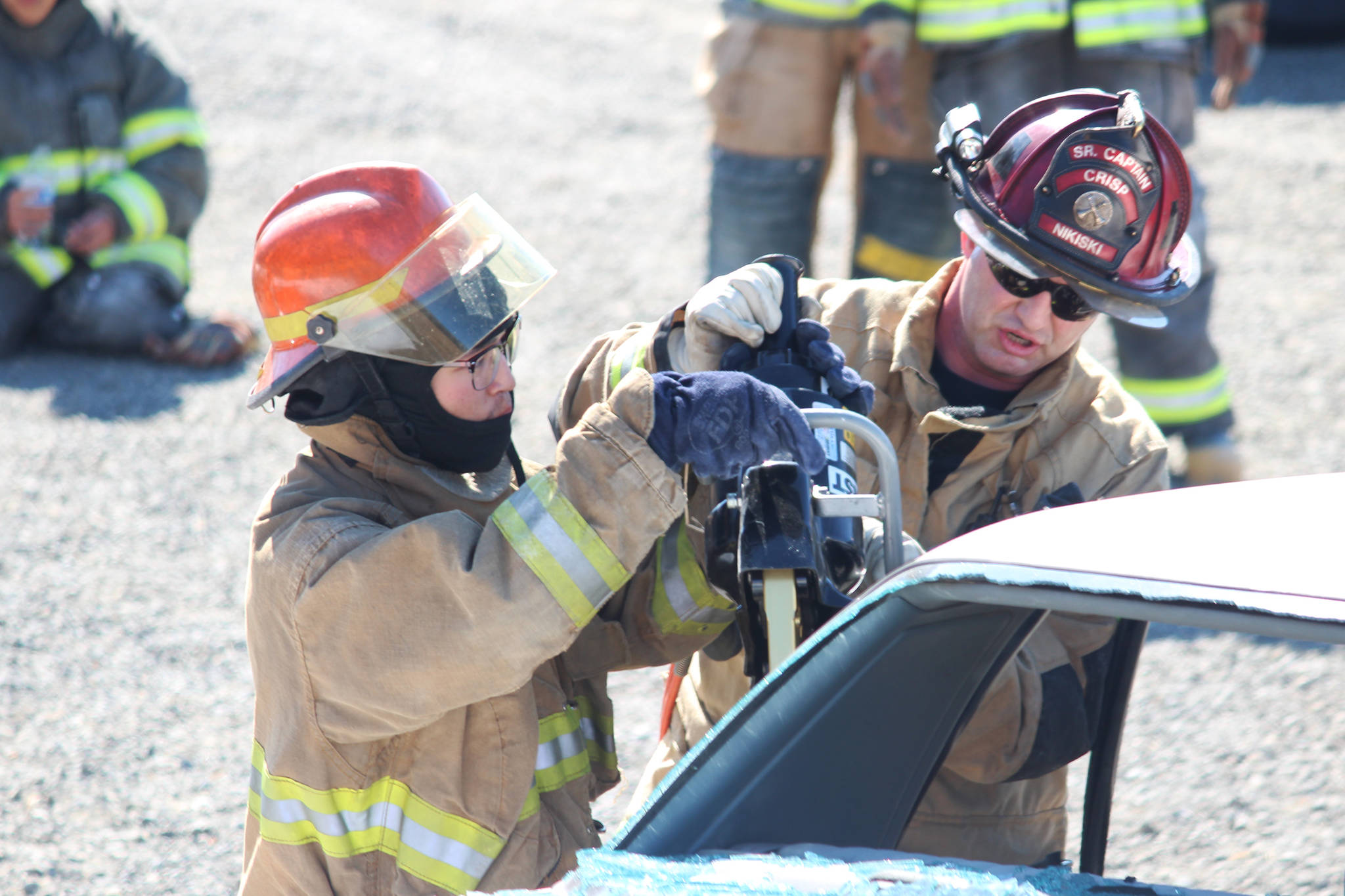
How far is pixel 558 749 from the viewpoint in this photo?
2.02 m

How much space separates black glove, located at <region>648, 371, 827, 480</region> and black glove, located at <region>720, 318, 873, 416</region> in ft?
1.06

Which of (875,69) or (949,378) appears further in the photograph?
(875,69)

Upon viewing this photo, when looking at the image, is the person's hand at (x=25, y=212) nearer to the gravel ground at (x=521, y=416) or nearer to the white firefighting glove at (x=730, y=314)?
the gravel ground at (x=521, y=416)

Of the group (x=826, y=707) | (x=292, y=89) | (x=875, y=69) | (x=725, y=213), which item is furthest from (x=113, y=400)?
(x=826, y=707)

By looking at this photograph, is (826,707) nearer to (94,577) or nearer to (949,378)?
(949,378)

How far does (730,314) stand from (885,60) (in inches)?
99.4

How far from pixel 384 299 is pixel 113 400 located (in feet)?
12.3

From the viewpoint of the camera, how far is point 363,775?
1842 mm

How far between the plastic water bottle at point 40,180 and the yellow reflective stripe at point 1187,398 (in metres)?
4.16

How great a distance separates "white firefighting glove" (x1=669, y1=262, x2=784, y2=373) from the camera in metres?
2.08

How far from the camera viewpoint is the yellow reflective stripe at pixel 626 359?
7.52 feet

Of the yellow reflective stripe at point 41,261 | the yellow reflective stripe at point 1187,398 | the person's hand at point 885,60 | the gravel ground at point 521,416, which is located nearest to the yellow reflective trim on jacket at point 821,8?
the person's hand at point 885,60

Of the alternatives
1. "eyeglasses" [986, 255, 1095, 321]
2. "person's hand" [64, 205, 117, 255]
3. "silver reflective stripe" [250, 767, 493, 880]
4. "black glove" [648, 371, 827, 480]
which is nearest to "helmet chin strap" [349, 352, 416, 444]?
"black glove" [648, 371, 827, 480]

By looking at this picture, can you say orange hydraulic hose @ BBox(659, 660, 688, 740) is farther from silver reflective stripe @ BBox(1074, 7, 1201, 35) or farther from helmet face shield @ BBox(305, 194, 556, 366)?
silver reflective stripe @ BBox(1074, 7, 1201, 35)
